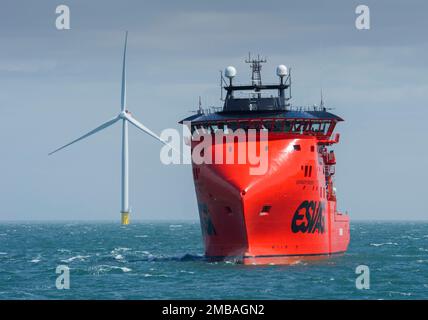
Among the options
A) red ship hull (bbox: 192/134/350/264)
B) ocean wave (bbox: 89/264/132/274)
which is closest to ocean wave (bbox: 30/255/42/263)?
ocean wave (bbox: 89/264/132/274)

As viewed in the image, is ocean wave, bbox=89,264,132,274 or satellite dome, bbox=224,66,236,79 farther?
satellite dome, bbox=224,66,236,79

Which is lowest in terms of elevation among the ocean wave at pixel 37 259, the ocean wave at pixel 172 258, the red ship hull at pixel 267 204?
the ocean wave at pixel 37 259

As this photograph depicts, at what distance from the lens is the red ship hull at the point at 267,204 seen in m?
66.6

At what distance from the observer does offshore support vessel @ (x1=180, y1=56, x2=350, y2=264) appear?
6675 centimetres

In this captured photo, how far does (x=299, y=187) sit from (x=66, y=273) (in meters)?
18.1

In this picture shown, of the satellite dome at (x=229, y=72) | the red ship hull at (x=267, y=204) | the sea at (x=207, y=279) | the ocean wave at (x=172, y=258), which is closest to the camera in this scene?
the sea at (x=207, y=279)

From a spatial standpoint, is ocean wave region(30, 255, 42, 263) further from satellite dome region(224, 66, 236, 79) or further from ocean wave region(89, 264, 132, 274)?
satellite dome region(224, 66, 236, 79)

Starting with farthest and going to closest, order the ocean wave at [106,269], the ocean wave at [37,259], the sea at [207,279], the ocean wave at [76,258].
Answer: the ocean wave at [37,259] → the ocean wave at [76,258] → the ocean wave at [106,269] → the sea at [207,279]

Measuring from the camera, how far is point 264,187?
66562 mm

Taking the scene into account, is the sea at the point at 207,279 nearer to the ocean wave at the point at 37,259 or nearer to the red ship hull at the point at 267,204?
the ocean wave at the point at 37,259

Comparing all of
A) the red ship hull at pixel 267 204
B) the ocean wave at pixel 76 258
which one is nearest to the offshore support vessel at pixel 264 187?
the red ship hull at pixel 267 204

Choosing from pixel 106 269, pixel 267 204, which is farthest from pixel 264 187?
pixel 106 269
